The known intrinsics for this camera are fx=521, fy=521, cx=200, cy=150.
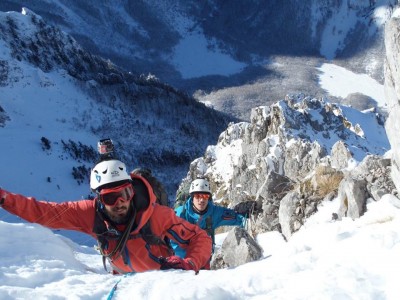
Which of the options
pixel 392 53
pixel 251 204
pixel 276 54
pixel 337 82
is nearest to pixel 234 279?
pixel 392 53

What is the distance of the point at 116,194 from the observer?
5.81m

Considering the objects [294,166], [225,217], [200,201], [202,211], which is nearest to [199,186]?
[200,201]

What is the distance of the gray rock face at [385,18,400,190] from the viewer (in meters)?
5.82

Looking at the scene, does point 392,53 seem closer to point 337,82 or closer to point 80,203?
point 80,203

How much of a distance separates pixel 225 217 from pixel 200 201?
2.33ft

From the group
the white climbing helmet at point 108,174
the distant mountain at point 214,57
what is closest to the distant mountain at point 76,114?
the white climbing helmet at point 108,174

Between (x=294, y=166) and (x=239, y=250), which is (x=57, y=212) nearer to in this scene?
(x=239, y=250)

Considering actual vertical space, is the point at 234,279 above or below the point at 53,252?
below

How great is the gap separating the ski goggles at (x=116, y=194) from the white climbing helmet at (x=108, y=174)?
0.10 meters

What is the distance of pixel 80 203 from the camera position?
6.32m

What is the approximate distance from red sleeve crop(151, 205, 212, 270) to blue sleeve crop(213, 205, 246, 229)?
13.0ft

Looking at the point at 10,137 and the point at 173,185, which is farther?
the point at 173,185

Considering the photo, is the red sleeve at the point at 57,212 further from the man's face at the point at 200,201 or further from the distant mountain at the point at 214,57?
the distant mountain at the point at 214,57

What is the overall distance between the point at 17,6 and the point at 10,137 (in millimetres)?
125084
